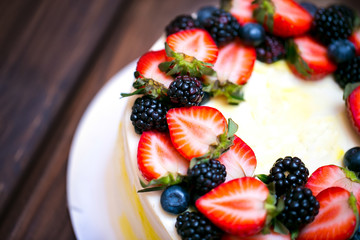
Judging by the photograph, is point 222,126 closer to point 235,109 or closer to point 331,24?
point 235,109

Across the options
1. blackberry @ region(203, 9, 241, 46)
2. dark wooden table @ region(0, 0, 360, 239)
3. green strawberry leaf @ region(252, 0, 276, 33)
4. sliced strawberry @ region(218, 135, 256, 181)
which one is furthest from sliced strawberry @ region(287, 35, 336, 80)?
dark wooden table @ region(0, 0, 360, 239)

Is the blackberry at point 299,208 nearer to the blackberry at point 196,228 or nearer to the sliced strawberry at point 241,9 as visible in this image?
the blackberry at point 196,228

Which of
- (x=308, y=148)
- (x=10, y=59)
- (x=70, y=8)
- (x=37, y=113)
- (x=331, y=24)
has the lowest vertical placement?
(x=308, y=148)

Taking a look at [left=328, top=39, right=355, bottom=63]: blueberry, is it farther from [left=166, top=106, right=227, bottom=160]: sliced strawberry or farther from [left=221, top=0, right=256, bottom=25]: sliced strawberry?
[left=166, top=106, right=227, bottom=160]: sliced strawberry

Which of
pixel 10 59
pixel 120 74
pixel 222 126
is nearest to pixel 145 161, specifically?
pixel 222 126

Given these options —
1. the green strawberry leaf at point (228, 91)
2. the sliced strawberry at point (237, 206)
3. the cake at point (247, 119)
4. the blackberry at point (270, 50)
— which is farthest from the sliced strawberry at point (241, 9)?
the sliced strawberry at point (237, 206)
